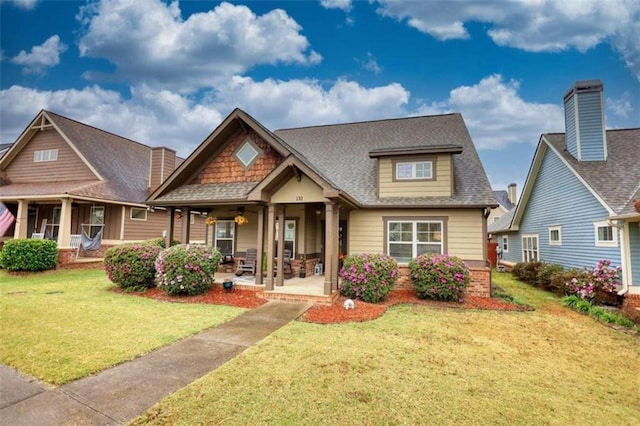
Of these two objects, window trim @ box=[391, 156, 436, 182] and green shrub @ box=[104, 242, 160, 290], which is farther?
window trim @ box=[391, 156, 436, 182]

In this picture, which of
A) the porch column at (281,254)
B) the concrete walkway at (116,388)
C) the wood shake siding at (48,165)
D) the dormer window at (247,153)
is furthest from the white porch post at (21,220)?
the concrete walkway at (116,388)

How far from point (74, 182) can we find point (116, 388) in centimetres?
1675

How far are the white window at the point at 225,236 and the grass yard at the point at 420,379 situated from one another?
734 centimetres

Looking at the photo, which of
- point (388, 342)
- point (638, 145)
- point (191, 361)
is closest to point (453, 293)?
point (388, 342)

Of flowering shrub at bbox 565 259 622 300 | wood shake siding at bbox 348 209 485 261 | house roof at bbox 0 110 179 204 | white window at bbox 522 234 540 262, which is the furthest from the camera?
house roof at bbox 0 110 179 204

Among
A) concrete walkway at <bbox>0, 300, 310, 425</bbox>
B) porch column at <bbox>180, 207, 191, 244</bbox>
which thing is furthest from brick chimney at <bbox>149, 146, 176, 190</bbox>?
concrete walkway at <bbox>0, 300, 310, 425</bbox>

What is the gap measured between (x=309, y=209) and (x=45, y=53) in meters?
13.3

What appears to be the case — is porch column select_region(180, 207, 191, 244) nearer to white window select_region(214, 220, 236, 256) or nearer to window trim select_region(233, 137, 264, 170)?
white window select_region(214, 220, 236, 256)

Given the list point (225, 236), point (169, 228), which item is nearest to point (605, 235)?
point (225, 236)

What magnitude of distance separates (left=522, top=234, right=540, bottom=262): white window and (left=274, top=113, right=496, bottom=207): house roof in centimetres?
642

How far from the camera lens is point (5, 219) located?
1536cm

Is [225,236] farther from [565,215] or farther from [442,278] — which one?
[565,215]

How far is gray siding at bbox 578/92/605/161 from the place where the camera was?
1155 centimetres

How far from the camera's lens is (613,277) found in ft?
29.0
